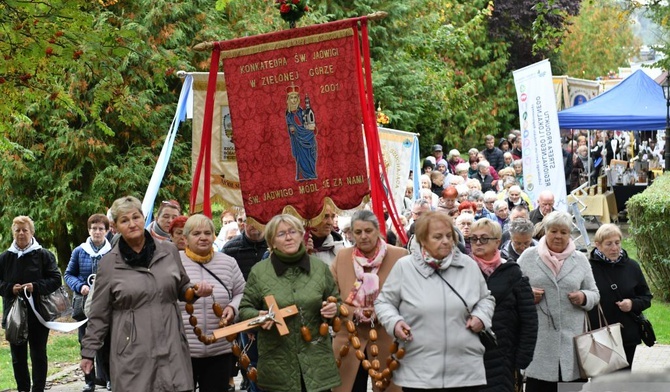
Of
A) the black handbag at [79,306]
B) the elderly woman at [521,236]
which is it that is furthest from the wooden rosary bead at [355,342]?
the black handbag at [79,306]

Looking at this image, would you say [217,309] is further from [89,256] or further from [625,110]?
[625,110]

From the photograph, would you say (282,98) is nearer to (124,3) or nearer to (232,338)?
(232,338)

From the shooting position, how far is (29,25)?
10508 mm

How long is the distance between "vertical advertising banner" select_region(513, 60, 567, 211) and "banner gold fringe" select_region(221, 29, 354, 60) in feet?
27.2

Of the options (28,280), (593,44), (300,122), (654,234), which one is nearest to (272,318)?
(300,122)

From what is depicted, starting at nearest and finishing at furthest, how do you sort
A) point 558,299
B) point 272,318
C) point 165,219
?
point 272,318, point 558,299, point 165,219

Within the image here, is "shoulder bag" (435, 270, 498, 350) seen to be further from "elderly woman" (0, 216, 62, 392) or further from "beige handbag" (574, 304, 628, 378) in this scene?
"elderly woman" (0, 216, 62, 392)

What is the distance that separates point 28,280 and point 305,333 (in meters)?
4.55

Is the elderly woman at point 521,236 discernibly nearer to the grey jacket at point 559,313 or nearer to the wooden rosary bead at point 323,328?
the grey jacket at point 559,313

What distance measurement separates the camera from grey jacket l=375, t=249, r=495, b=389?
25.1 ft

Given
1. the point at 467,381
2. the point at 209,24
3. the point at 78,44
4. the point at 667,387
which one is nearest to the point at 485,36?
the point at 209,24

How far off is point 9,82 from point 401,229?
150 inches

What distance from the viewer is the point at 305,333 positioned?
824 cm

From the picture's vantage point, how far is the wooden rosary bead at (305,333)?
8.24 m
